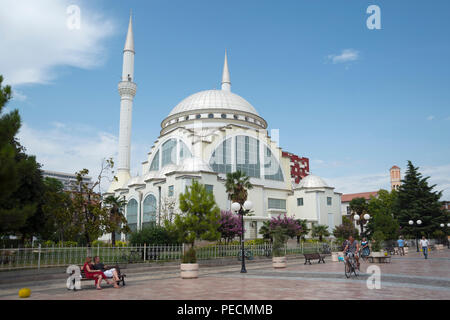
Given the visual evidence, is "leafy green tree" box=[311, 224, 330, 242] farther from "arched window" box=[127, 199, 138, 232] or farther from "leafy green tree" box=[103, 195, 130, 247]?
"leafy green tree" box=[103, 195, 130, 247]

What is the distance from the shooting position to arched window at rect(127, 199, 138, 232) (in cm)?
4742

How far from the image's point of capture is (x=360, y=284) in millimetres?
11727

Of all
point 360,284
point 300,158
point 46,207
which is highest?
point 300,158

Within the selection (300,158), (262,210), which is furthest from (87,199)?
(300,158)

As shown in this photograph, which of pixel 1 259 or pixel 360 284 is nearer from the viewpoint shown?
pixel 360 284

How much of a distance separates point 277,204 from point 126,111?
26497mm

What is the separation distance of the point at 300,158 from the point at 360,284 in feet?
296

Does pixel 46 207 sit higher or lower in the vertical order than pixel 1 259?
higher

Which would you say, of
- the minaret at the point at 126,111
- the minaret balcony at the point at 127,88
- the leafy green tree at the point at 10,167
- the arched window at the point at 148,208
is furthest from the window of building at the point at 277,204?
the leafy green tree at the point at 10,167

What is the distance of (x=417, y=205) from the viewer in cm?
5084

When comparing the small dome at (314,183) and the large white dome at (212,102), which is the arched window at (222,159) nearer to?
the large white dome at (212,102)
